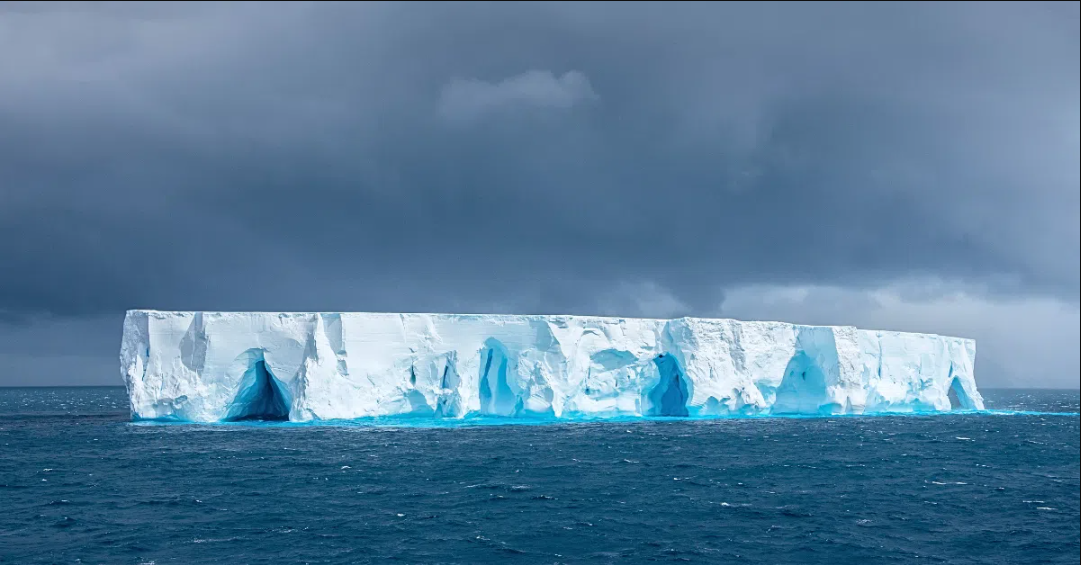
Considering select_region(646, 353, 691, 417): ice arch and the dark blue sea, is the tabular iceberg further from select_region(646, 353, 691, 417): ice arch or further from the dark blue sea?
the dark blue sea

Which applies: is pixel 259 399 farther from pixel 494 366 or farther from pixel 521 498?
pixel 521 498

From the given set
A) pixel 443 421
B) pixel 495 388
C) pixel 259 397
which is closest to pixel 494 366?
pixel 495 388

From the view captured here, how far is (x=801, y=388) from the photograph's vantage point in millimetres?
33938

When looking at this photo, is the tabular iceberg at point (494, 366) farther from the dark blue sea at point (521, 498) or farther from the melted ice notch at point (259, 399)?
the dark blue sea at point (521, 498)

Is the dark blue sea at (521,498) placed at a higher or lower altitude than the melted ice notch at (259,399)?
lower

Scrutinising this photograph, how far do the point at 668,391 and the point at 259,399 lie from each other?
16.3 metres

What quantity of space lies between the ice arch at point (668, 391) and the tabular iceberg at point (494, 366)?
0.06 meters

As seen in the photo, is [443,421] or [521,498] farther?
[443,421]

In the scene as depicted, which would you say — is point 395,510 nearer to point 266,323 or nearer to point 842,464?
point 842,464

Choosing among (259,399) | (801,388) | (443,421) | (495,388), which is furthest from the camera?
(801,388)

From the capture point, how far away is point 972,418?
1449 inches

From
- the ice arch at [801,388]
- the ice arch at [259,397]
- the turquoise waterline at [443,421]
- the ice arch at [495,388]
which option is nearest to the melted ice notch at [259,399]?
the ice arch at [259,397]

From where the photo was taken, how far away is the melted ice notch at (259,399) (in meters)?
26.6

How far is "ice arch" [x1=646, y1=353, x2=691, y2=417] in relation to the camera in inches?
1268
